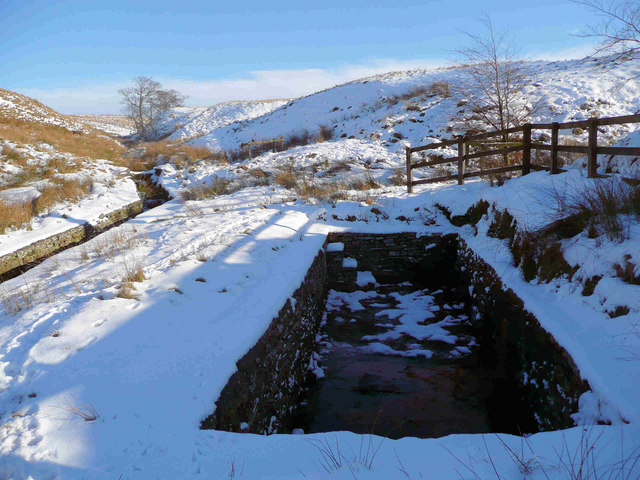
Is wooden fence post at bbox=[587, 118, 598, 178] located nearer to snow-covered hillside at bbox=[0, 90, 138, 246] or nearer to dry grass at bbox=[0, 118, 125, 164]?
snow-covered hillside at bbox=[0, 90, 138, 246]

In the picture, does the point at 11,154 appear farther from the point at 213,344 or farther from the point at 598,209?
the point at 598,209

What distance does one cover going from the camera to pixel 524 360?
4.66 m

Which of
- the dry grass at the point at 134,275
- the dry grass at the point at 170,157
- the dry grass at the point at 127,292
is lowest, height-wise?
the dry grass at the point at 127,292

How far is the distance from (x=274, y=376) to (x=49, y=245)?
8656mm

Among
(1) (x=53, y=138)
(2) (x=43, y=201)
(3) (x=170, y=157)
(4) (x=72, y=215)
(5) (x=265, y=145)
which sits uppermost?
(1) (x=53, y=138)

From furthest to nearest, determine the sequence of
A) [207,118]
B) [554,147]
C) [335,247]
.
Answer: [207,118] → [335,247] → [554,147]

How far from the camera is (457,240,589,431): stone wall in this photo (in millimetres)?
3570

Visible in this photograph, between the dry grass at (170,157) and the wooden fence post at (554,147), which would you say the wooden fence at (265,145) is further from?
the wooden fence post at (554,147)

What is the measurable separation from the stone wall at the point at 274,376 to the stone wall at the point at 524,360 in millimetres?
2480

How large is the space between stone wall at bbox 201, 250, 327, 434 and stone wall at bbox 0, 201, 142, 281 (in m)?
6.32

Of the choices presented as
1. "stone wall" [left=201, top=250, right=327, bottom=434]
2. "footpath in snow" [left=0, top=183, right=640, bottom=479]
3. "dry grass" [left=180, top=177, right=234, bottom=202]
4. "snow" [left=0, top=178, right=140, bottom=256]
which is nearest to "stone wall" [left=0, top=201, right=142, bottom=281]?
"snow" [left=0, top=178, right=140, bottom=256]

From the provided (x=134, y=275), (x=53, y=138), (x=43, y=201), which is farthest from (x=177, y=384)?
(x=53, y=138)

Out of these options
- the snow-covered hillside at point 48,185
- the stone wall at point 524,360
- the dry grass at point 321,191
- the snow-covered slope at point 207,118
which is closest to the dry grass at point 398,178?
the dry grass at point 321,191

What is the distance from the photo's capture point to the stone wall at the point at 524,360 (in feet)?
11.7
